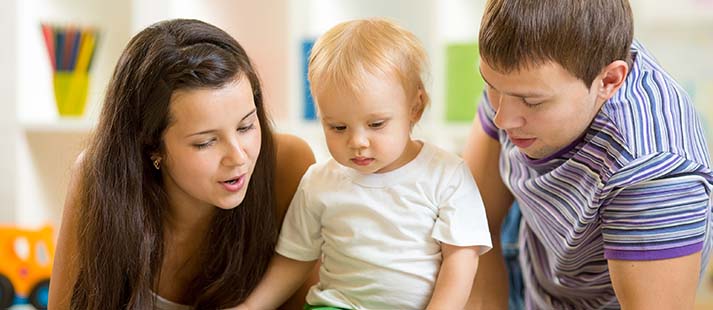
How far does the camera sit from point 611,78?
1.31m

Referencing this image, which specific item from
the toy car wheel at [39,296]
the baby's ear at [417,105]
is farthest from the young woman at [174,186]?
the toy car wheel at [39,296]

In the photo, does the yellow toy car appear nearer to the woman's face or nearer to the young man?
the woman's face

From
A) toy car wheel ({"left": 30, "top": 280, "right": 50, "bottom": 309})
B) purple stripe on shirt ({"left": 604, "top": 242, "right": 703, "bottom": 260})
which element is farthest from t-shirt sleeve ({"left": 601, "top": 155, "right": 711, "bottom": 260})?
toy car wheel ({"left": 30, "top": 280, "right": 50, "bottom": 309})

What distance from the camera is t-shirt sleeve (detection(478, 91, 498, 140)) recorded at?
1.63 m

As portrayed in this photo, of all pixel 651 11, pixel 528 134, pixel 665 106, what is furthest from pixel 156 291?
pixel 651 11

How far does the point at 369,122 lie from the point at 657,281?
48 centimetres

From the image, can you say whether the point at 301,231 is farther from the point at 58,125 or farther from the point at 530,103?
the point at 58,125

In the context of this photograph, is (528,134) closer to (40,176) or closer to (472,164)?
(472,164)

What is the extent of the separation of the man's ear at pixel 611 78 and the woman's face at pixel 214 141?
1.72 feet

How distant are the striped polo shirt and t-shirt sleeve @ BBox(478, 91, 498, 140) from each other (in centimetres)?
11

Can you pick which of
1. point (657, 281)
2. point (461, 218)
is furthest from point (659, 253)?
point (461, 218)

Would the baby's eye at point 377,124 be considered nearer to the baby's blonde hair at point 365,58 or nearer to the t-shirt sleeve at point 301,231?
the baby's blonde hair at point 365,58

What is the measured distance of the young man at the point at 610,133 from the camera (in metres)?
1.27

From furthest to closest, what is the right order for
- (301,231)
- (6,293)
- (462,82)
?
1. (462,82)
2. (6,293)
3. (301,231)
